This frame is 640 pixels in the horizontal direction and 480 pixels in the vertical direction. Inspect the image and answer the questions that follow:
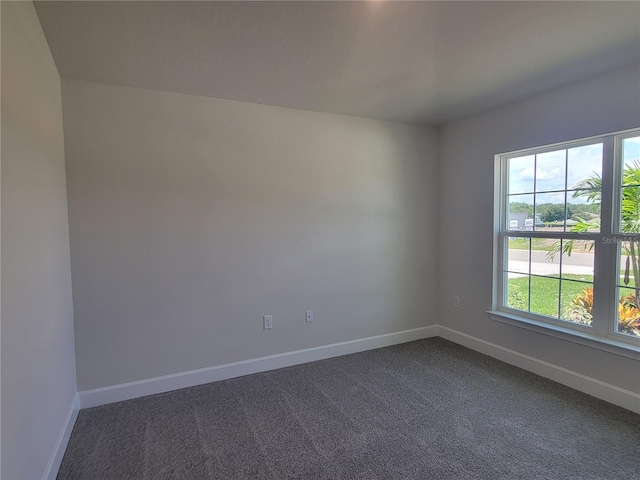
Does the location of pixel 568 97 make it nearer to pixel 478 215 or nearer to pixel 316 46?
pixel 478 215

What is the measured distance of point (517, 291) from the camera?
3.04 meters

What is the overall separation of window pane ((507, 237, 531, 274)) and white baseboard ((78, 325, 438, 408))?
1180mm

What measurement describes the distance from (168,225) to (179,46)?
49.3 inches

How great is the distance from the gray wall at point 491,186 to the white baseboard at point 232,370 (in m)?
0.75

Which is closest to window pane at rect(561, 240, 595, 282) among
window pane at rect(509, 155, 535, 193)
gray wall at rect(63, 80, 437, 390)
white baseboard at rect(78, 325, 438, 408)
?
window pane at rect(509, 155, 535, 193)

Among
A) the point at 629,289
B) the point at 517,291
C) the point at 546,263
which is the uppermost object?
the point at 546,263

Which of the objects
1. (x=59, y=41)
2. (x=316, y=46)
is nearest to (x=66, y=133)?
(x=59, y=41)

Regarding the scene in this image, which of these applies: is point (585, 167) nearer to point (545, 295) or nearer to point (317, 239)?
point (545, 295)

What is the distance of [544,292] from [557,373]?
2.14 ft

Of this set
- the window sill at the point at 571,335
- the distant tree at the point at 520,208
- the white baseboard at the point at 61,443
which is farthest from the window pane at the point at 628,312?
the white baseboard at the point at 61,443

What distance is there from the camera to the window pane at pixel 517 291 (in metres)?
2.97

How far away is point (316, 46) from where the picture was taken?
6.36 feet

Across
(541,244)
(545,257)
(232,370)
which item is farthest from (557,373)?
(232,370)

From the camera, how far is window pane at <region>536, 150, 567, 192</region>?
2.66 m
